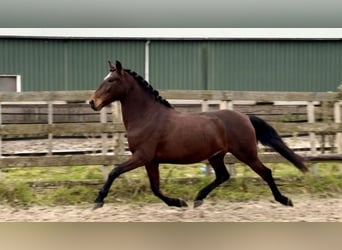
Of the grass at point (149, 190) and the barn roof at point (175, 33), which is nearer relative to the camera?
the grass at point (149, 190)

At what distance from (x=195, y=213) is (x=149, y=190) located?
3.64 ft

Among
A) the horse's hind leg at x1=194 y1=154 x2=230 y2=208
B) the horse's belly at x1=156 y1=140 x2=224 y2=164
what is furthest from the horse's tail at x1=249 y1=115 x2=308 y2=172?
the horse's belly at x1=156 y1=140 x2=224 y2=164

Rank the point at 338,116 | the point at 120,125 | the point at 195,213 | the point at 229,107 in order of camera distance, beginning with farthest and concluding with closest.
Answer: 1. the point at 338,116
2. the point at 229,107
3. the point at 120,125
4. the point at 195,213

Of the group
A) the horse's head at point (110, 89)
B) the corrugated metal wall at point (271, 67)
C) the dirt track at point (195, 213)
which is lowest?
the dirt track at point (195, 213)

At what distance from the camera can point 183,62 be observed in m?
15.2

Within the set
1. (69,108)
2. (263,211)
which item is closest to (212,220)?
(263,211)

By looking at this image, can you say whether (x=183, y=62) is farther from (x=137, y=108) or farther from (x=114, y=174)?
(x=114, y=174)

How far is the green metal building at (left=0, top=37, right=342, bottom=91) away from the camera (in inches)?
577

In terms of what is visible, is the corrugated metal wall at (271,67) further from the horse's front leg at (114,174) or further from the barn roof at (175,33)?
the horse's front leg at (114,174)

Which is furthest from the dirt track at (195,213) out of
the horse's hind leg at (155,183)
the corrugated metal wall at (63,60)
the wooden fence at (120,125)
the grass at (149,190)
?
the corrugated metal wall at (63,60)

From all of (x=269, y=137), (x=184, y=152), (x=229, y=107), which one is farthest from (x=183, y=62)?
(x=184, y=152)

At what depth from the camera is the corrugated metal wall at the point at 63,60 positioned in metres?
14.6

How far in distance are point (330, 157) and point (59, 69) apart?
10591 millimetres
